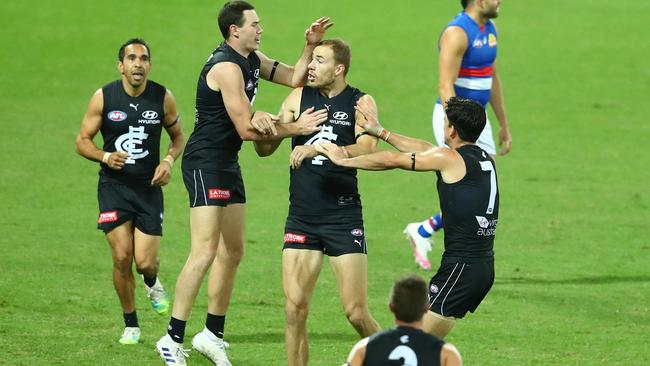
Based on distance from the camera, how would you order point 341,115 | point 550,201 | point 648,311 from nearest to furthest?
point 341,115, point 648,311, point 550,201

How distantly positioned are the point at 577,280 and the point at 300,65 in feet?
16.7

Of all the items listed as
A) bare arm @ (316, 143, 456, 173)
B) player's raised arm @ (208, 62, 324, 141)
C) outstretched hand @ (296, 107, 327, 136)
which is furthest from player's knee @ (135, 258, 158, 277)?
A: bare arm @ (316, 143, 456, 173)

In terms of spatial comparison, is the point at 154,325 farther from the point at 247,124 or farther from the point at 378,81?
the point at 378,81

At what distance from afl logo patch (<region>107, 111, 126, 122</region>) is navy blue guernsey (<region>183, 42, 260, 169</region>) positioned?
128cm

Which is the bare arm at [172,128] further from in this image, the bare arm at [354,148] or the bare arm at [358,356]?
the bare arm at [358,356]

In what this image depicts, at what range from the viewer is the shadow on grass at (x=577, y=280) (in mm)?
14438

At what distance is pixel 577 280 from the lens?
14586mm

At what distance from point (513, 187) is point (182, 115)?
22.8 feet

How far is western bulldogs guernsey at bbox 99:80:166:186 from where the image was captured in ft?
39.3

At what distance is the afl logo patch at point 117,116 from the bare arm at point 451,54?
3579 millimetres

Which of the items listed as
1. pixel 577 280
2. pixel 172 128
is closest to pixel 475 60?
pixel 577 280

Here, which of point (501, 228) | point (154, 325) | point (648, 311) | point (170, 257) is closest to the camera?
point (154, 325)

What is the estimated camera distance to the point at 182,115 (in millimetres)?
23875

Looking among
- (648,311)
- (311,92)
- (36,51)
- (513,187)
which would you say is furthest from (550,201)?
(36,51)
